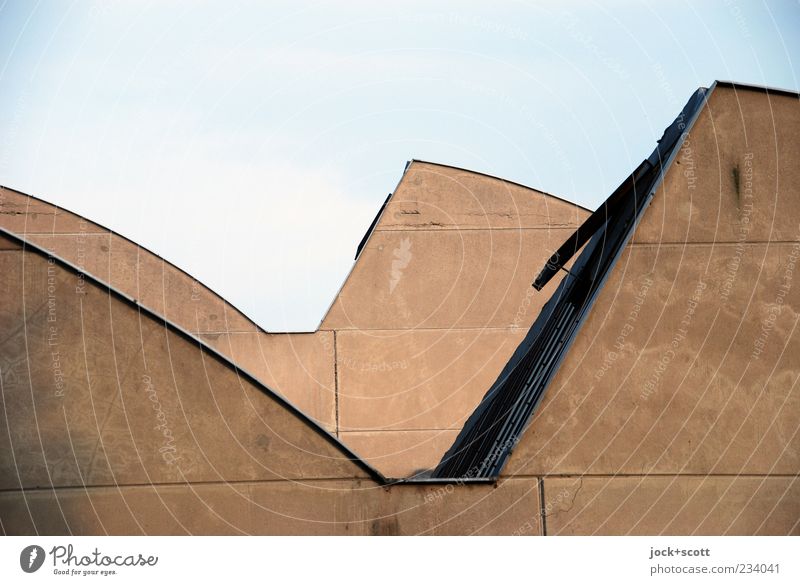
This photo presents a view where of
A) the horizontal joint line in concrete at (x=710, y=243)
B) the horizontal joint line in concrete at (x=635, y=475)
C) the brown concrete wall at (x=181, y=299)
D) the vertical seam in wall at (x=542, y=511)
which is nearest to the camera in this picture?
the vertical seam in wall at (x=542, y=511)

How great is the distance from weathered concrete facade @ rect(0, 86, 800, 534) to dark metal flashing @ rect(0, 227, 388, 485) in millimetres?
20

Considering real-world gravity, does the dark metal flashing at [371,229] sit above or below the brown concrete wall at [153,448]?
above

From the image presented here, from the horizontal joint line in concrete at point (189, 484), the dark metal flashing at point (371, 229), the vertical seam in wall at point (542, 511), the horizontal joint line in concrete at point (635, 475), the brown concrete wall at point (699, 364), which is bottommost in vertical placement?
the vertical seam in wall at point (542, 511)

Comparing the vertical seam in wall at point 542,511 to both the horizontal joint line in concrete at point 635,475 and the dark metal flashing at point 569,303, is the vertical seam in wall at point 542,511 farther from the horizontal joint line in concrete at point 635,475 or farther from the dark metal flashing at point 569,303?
the dark metal flashing at point 569,303

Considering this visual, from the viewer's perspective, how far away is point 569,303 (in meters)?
13.8

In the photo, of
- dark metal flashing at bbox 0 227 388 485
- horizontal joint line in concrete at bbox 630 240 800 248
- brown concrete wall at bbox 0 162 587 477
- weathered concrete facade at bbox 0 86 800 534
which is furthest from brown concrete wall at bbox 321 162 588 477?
horizontal joint line in concrete at bbox 630 240 800 248

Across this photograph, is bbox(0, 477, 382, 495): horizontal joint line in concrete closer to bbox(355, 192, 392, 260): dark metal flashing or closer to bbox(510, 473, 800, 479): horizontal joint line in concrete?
bbox(510, 473, 800, 479): horizontal joint line in concrete

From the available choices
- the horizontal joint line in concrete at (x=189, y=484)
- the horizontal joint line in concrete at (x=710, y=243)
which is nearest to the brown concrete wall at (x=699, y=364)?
the horizontal joint line in concrete at (x=710, y=243)

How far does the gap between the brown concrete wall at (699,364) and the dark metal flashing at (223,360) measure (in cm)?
148

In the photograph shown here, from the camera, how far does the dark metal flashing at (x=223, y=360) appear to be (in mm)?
11547

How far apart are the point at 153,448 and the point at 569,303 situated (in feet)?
16.8

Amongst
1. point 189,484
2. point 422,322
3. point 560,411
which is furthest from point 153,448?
point 422,322

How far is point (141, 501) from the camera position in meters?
11.4

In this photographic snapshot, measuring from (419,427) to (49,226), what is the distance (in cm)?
876
